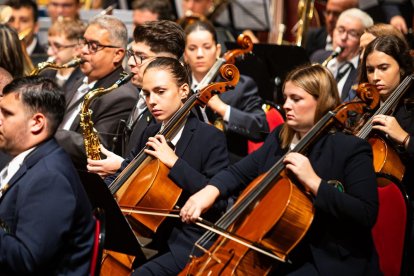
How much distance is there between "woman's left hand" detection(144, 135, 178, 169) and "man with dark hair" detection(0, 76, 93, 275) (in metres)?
0.87

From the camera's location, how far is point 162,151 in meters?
3.71

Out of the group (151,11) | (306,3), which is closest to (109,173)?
(151,11)

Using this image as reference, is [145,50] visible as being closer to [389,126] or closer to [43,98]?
[389,126]

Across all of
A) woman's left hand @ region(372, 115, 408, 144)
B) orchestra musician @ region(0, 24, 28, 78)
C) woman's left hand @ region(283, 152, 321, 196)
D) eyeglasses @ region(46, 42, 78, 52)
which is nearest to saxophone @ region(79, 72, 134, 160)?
orchestra musician @ region(0, 24, 28, 78)

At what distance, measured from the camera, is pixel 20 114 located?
2809 millimetres

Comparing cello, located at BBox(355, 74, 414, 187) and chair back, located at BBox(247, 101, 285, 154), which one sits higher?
cello, located at BBox(355, 74, 414, 187)

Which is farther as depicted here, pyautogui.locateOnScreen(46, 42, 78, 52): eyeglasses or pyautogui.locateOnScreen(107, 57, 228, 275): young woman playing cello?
pyautogui.locateOnScreen(46, 42, 78, 52): eyeglasses

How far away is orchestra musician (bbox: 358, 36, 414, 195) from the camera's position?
4.04 metres

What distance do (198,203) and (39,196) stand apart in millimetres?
887

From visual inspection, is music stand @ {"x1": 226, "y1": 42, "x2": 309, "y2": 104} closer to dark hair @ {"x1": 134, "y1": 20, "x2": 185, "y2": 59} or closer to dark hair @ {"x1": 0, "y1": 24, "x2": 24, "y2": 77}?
dark hair @ {"x1": 134, "y1": 20, "x2": 185, "y2": 59}

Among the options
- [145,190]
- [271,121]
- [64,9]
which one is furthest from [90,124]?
[64,9]

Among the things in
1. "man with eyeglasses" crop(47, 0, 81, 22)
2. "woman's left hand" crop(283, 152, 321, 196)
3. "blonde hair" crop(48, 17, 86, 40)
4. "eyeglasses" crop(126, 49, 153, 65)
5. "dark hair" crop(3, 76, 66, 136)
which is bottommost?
"man with eyeglasses" crop(47, 0, 81, 22)

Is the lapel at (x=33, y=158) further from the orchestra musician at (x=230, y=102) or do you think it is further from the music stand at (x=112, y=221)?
the orchestra musician at (x=230, y=102)

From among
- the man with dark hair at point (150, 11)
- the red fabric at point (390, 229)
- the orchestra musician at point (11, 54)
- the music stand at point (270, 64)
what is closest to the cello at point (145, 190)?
the red fabric at point (390, 229)
